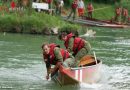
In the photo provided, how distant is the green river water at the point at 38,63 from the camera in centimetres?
1576

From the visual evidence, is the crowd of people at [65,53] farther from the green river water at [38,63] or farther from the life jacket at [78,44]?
the green river water at [38,63]

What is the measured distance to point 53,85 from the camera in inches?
620

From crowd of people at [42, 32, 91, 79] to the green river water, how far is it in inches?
25.3

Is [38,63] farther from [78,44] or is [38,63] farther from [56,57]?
[56,57]

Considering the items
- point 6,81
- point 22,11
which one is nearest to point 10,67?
point 6,81

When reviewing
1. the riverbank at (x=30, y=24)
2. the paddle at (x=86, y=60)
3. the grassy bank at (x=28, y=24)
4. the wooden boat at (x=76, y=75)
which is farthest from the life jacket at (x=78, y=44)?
the grassy bank at (x=28, y=24)

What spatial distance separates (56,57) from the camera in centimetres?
1539

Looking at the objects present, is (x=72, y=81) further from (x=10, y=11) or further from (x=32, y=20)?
(x=10, y=11)

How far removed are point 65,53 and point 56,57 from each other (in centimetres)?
64

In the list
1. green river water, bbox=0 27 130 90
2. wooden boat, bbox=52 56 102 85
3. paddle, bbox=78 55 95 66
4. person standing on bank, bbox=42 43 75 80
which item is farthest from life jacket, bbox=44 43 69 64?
paddle, bbox=78 55 95 66

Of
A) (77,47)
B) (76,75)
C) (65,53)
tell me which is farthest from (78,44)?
(76,75)

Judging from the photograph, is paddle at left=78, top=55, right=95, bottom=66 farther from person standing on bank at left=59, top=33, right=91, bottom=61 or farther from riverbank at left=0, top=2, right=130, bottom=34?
riverbank at left=0, top=2, right=130, bottom=34

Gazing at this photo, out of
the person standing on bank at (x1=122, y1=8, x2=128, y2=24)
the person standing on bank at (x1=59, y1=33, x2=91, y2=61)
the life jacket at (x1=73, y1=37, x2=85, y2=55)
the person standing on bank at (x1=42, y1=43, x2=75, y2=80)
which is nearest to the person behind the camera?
the person standing on bank at (x1=42, y1=43, x2=75, y2=80)

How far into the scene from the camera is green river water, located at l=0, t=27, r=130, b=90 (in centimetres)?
1576
